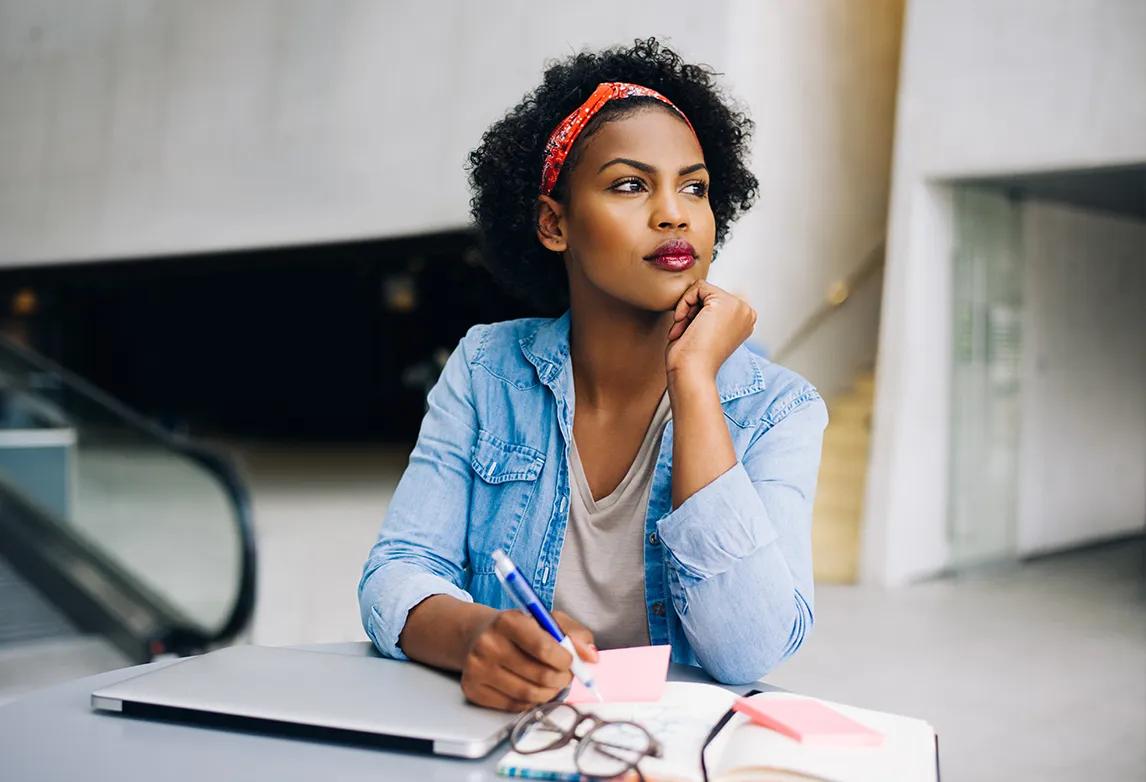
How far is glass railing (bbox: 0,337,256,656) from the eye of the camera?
5.14m

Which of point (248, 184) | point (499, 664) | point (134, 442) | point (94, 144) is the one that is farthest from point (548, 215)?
point (94, 144)

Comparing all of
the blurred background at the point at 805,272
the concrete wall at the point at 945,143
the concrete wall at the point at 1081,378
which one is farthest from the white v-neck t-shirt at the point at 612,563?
the concrete wall at the point at 1081,378

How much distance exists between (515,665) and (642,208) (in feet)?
2.29

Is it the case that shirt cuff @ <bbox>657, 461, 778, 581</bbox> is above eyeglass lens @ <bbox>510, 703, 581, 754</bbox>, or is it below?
above

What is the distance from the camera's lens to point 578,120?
154 centimetres

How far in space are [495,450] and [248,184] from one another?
7467 millimetres

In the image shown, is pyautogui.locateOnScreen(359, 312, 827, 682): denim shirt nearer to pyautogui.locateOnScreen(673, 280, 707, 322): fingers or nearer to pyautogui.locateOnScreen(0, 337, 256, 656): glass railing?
pyautogui.locateOnScreen(673, 280, 707, 322): fingers

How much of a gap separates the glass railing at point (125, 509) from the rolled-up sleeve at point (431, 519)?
3543 mm

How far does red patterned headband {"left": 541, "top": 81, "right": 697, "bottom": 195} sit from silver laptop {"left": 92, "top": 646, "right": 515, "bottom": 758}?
0.79 meters

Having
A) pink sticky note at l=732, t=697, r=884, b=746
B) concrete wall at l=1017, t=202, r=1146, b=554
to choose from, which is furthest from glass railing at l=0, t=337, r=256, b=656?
concrete wall at l=1017, t=202, r=1146, b=554

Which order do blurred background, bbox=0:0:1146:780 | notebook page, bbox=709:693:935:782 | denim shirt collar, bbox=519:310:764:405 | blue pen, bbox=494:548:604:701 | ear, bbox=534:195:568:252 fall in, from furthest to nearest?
blurred background, bbox=0:0:1146:780 → ear, bbox=534:195:568:252 → denim shirt collar, bbox=519:310:764:405 → blue pen, bbox=494:548:604:701 → notebook page, bbox=709:693:935:782

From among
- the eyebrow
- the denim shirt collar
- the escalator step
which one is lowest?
the escalator step

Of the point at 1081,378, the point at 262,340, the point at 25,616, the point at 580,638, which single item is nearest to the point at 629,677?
the point at 580,638

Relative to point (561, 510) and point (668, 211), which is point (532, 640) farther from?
point (668, 211)
